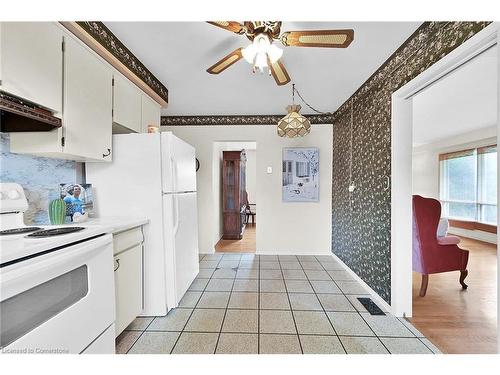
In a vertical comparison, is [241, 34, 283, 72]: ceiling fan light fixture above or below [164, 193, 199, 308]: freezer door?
above

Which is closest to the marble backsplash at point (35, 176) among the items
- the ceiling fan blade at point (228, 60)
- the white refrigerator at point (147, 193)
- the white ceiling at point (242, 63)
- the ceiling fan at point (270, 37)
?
the white refrigerator at point (147, 193)

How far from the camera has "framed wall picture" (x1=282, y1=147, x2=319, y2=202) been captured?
12.3 ft

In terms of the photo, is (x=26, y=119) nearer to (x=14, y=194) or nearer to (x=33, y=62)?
(x=33, y=62)

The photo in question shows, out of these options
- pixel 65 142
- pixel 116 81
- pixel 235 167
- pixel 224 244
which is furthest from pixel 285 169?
pixel 65 142

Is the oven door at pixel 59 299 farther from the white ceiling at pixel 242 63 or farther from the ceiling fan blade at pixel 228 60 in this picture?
the white ceiling at pixel 242 63

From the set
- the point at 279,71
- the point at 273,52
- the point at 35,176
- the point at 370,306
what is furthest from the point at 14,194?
the point at 370,306

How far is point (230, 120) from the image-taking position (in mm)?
3805

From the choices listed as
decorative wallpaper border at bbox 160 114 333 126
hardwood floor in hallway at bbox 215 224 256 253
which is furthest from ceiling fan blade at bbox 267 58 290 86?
hardwood floor in hallway at bbox 215 224 256 253

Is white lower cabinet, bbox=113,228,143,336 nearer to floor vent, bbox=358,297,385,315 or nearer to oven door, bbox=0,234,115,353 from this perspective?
oven door, bbox=0,234,115,353

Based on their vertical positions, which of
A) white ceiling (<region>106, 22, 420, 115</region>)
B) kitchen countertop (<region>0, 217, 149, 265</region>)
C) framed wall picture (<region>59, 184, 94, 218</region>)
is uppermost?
white ceiling (<region>106, 22, 420, 115</region>)

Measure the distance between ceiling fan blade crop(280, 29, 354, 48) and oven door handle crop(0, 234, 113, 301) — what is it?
1621mm

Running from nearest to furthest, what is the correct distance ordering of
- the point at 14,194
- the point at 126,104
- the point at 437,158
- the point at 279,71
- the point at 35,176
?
1. the point at 14,194
2. the point at 35,176
3. the point at 279,71
4. the point at 126,104
5. the point at 437,158

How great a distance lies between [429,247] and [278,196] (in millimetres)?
2091
